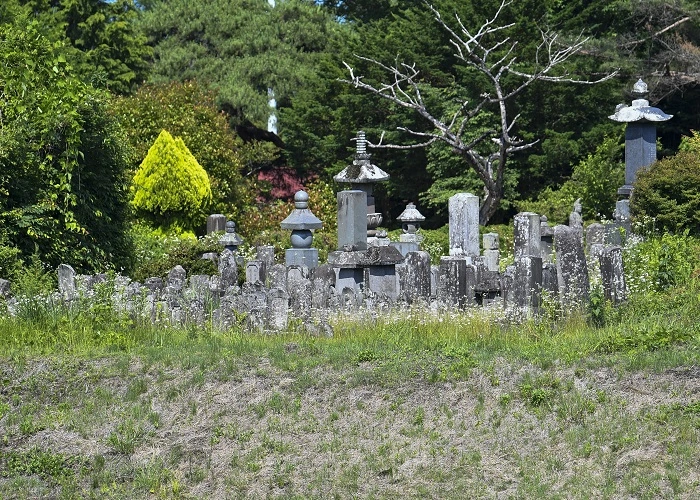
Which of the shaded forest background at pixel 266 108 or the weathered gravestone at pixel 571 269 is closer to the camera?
the weathered gravestone at pixel 571 269

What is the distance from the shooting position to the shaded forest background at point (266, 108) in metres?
16.0

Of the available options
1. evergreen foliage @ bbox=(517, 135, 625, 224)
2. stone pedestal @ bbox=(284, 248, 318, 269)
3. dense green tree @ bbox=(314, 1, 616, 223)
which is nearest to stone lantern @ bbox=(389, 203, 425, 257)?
stone pedestal @ bbox=(284, 248, 318, 269)

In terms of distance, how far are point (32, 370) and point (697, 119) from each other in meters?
24.7

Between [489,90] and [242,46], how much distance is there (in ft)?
46.5

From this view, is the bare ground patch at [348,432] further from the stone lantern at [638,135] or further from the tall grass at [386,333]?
the stone lantern at [638,135]

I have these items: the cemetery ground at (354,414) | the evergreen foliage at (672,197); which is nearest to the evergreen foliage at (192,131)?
the evergreen foliage at (672,197)

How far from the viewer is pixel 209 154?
100.0 ft

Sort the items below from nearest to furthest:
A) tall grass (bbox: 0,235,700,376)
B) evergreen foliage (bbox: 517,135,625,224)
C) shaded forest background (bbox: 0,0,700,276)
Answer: tall grass (bbox: 0,235,700,376)
shaded forest background (bbox: 0,0,700,276)
evergreen foliage (bbox: 517,135,625,224)

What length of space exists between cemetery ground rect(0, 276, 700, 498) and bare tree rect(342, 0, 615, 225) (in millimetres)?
12933

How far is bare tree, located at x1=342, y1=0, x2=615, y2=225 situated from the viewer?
23891mm

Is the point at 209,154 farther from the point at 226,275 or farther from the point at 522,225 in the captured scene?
→ the point at 522,225

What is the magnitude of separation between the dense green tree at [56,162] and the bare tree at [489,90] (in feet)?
25.9

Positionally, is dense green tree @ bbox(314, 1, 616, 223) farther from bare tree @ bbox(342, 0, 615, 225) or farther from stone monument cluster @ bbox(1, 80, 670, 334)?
stone monument cluster @ bbox(1, 80, 670, 334)

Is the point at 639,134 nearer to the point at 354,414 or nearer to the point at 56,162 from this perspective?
the point at 56,162
